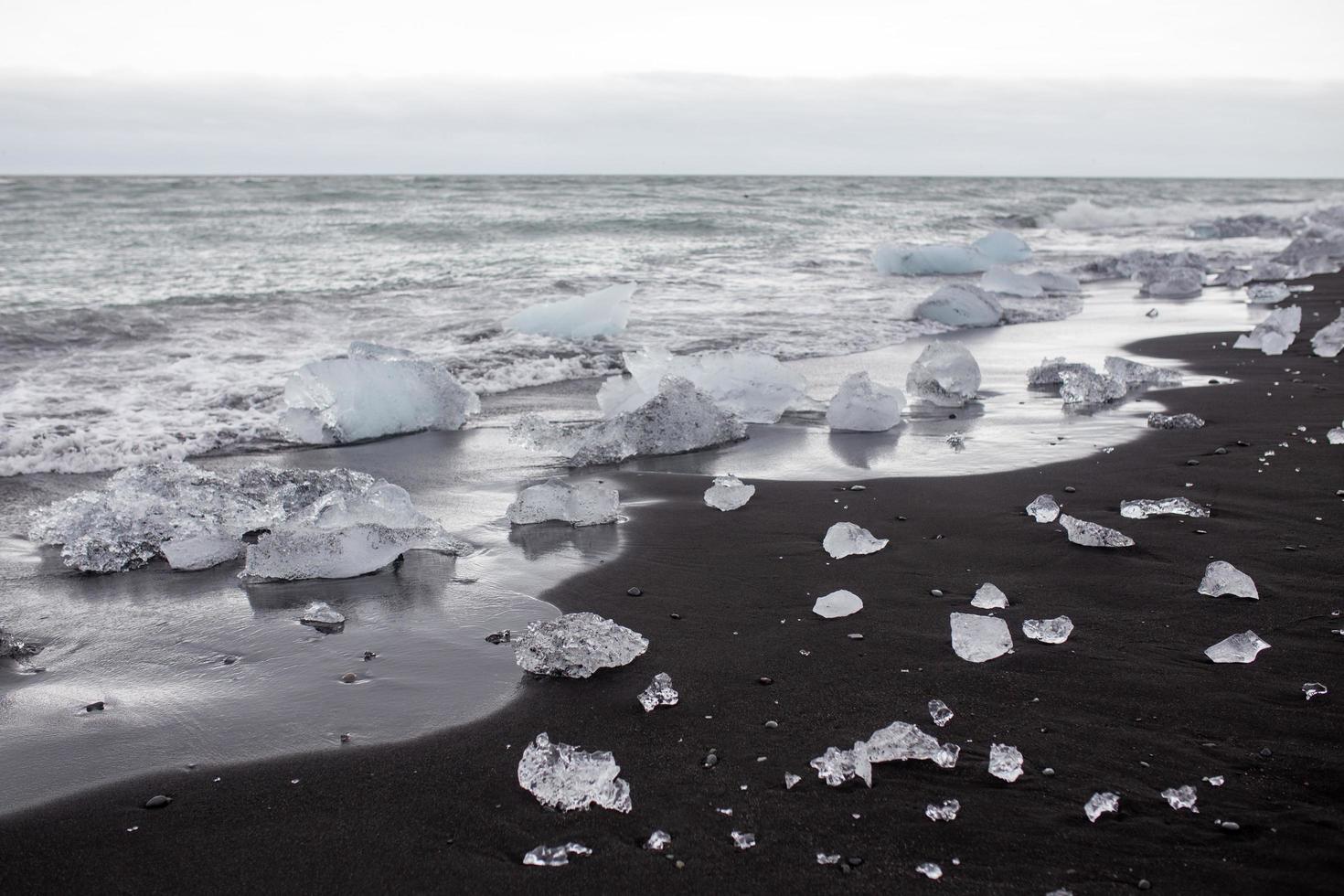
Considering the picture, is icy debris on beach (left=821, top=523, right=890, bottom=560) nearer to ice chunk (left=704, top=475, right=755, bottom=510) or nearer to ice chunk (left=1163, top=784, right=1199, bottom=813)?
ice chunk (left=704, top=475, right=755, bottom=510)

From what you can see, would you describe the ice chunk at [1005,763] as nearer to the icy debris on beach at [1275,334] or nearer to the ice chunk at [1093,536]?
the ice chunk at [1093,536]

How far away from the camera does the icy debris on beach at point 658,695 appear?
243 centimetres

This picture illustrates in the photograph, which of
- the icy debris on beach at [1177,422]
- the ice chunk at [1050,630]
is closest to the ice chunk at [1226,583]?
the ice chunk at [1050,630]

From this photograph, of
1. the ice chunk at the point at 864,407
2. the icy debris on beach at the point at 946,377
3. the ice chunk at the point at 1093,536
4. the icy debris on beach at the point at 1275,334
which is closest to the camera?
the ice chunk at the point at 1093,536

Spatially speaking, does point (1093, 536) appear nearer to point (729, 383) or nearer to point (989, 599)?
point (989, 599)

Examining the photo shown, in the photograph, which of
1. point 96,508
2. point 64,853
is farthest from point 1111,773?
point 96,508

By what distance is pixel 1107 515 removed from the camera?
369cm

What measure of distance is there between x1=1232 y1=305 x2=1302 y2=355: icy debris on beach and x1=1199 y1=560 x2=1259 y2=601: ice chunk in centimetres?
507

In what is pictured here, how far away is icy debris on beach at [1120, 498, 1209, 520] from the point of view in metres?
3.65

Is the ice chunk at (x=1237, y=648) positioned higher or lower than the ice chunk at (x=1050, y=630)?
higher

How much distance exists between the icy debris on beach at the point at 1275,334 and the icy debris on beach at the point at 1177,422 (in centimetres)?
271

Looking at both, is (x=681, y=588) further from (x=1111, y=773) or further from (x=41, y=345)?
(x=41, y=345)

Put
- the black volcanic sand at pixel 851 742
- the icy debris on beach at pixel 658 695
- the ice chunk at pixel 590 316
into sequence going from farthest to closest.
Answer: the ice chunk at pixel 590 316 < the icy debris on beach at pixel 658 695 < the black volcanic sand at pixel 851 742

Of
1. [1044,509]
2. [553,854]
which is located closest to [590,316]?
[1044,509]
